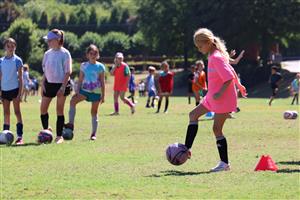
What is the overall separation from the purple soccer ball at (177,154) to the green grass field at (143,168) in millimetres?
170

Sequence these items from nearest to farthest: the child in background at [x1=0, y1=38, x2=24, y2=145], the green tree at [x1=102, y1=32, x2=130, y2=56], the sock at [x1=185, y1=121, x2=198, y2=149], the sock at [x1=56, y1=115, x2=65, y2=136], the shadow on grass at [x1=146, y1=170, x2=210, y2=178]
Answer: the shadow on grass at [x1=146, y1=170, x2=210, y2=178] → the sock at [x1=185, y1=121, x2=198, y2=149] → the child in background at [x1=0, y1=38, x2=24, y2=145] → the sock at [x1=56, y1=115, x2=65, y2=136] → the green tree at [x1=102, y1=32, x2=130, y2=56]

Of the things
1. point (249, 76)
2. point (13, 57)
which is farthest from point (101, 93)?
point (249, 76)

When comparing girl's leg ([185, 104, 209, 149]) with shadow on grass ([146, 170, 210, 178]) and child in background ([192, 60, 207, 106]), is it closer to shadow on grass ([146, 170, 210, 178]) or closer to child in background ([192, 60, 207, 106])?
shadow on grass ([146, 170, 210, 178])

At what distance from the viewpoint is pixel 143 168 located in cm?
1124

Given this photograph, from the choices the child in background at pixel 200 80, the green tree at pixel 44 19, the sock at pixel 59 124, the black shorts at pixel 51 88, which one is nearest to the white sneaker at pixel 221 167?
the black shorts at pixel 51 88

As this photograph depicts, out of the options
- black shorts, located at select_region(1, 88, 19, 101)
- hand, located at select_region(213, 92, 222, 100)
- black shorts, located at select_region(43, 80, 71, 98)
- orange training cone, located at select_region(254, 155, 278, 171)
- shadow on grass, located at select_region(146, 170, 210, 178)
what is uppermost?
hand, located at select_region(213, 92, 222, 100)

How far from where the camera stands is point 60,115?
1528cm

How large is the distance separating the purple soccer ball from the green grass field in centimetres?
17

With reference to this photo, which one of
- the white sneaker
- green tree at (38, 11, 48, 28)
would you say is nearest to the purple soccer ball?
the white sneaker

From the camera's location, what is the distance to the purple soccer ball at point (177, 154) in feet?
35.4

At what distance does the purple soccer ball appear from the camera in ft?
35.4

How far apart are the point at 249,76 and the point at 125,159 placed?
169 ft

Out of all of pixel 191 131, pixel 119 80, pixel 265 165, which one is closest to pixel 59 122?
pixel 191 131

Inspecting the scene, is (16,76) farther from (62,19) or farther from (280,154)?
(62,19)
